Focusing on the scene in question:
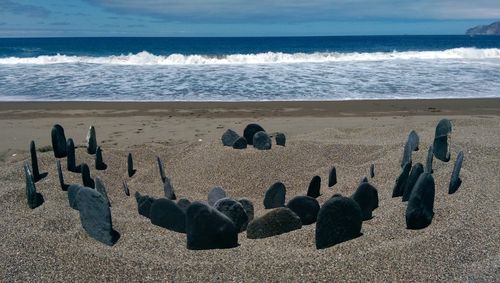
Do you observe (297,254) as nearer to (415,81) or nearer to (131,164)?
(131,164)

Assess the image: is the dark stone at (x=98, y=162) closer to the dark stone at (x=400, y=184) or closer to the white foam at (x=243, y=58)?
the dark stone at (x=400, y=184)

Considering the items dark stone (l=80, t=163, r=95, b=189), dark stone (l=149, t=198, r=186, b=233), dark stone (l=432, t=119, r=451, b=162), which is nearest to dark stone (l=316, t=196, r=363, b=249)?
dark stone (l=149, t=198, r=186, b=233)

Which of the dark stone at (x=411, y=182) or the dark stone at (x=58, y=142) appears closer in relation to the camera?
the dark stone at (x=411, y=182)

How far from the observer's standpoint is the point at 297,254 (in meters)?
3.29

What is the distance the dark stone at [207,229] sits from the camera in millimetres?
3412

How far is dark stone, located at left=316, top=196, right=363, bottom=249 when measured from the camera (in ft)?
11.0

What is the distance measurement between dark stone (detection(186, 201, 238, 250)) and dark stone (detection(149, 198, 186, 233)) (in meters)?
0.41

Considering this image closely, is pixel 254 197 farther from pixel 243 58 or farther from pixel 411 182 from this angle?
pixel 243 58

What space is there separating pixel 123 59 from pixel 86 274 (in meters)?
26.4

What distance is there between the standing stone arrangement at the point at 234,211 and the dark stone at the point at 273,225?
170 mm

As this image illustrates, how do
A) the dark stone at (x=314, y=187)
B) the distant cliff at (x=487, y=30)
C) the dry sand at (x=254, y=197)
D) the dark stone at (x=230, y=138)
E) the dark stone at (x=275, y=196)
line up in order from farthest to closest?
the distant cliff at (x=487, y=30)
the dark stone at (x=230, y=138)
the dark stone at (x=314, y=187)
the dark stone at (x=275, y=196)
the dry sand at (x=254, y=197)

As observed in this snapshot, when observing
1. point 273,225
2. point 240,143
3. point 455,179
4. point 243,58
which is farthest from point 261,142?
point 243,58

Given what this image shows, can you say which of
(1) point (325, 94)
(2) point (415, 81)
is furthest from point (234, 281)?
(2) point (415, 81)

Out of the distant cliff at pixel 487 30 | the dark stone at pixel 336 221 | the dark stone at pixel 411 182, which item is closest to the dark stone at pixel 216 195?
the dark stone at pixel 336 221
